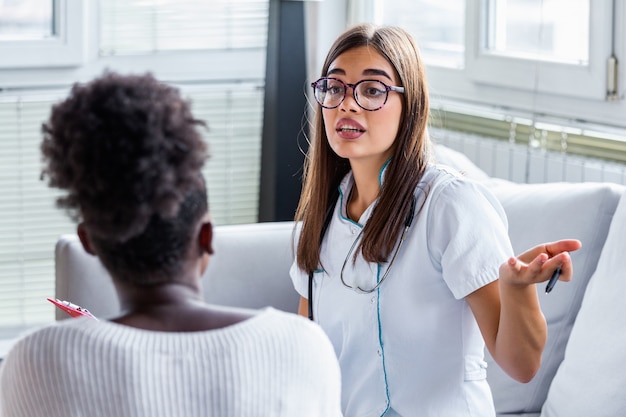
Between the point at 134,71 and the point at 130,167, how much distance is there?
7.57ft

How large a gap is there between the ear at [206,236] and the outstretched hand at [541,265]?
0.52 meters

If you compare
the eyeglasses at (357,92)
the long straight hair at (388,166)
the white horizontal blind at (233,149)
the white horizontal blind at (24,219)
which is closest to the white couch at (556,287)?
the long straight hair at (388,166)

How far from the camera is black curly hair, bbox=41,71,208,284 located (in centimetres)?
88

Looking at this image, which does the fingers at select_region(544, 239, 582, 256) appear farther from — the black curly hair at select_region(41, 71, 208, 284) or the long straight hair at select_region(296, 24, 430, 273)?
the black curly hair at select_region(41, 71, 208, 284)

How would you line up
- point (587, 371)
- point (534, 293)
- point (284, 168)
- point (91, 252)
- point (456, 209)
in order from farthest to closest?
point (284, 168) → point (587, 371) → point (456, 209) → point (534, 293) → point (91, 252)

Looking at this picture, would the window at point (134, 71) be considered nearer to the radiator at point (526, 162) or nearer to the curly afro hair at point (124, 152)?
Result: the radiator at point (526, 162)

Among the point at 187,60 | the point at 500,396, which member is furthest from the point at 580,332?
the point at 187,60

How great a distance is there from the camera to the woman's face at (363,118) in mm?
1636

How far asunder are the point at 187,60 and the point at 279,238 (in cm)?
130

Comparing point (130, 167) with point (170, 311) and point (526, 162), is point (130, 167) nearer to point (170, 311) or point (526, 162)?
point (170, 311)

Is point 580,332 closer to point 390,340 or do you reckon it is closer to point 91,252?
point 390,340

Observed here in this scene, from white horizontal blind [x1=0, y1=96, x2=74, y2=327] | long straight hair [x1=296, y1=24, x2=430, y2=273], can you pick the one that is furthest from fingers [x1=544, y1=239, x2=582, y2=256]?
white horizontal blind [x1=0, y1=96, x2=74, y2=327]

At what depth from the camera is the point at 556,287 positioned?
6.52ft

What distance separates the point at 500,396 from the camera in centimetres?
202
